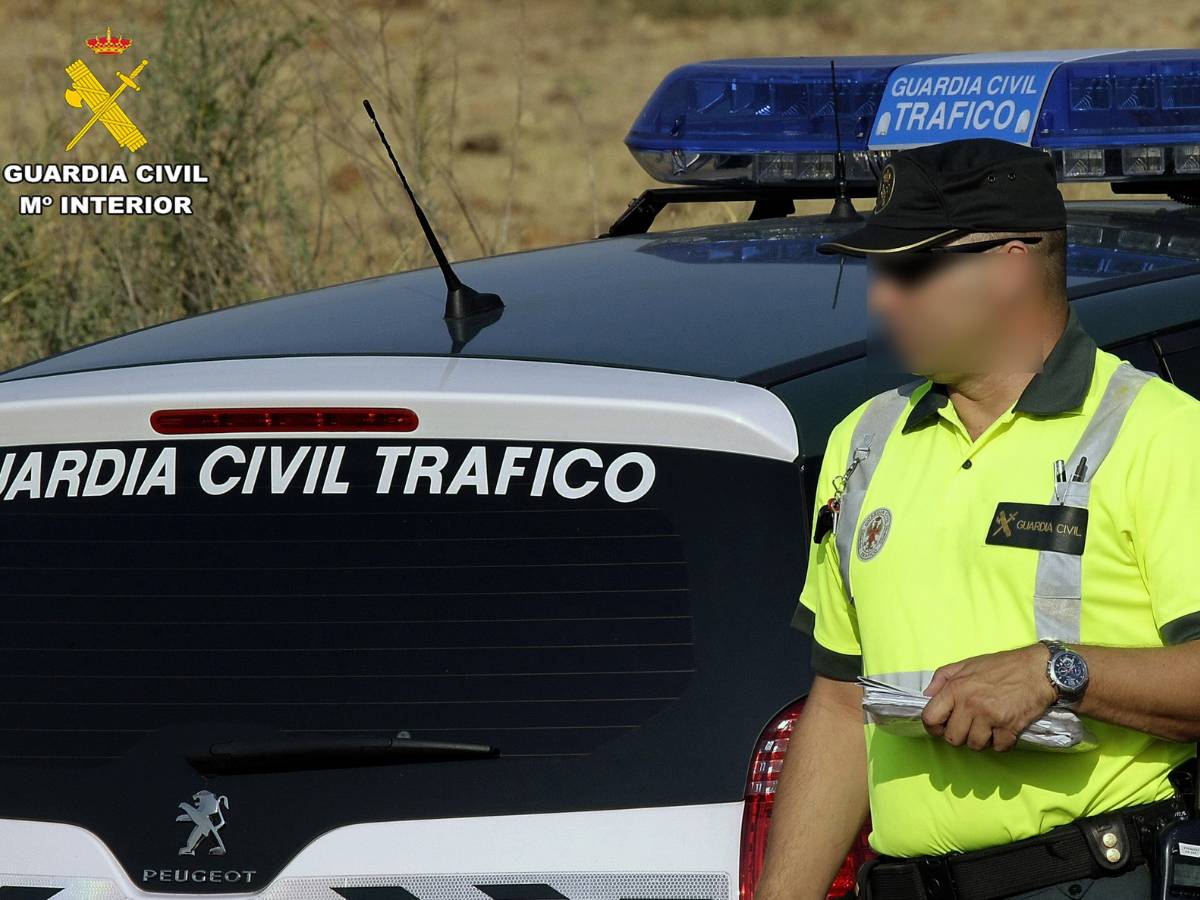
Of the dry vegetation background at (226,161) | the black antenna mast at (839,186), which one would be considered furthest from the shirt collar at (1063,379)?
the dry vegetation background at (226,161)

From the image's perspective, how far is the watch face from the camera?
1990 mm

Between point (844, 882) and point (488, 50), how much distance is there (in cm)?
2760

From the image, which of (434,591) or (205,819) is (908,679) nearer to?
(434,591)

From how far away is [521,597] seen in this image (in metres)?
2.34

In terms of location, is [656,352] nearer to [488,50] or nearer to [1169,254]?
[1169,254]

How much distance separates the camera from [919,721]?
2.08 metres

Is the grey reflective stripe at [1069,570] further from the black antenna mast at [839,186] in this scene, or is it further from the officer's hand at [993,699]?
the black antenna mast at [839,186]

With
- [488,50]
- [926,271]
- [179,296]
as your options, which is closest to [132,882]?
[926,271]

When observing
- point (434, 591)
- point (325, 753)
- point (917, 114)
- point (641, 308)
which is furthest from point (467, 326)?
point (917, 114)

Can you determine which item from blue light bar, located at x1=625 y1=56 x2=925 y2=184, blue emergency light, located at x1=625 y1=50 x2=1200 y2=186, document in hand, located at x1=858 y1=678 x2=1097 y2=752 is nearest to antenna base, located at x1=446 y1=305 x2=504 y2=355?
document in hand, located at x1=858 y1=678 x2=1097 y2=752

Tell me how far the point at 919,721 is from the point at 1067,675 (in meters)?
0.17

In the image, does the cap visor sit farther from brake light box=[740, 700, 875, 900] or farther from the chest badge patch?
brake light box=[740, 700, 875, 900]

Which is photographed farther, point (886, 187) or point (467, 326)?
point (467, 326)

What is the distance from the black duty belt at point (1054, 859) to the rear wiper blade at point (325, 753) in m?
0.53
